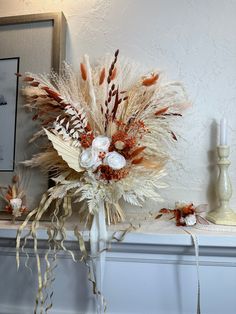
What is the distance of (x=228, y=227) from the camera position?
2.28 feet

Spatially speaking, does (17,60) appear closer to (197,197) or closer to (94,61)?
(94,61)

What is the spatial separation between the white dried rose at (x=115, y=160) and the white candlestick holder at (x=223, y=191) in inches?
12.5

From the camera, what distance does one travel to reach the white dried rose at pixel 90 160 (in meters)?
0.62

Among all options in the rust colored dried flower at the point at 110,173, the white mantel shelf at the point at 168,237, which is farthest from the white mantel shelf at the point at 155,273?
the rust colored dried flower at the point at 110,173

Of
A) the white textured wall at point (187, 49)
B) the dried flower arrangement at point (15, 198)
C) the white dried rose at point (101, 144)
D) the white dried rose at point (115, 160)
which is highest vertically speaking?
the white textured wall at point (187, 49)

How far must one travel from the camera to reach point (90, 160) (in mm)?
625

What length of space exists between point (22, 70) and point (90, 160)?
0.49 metres

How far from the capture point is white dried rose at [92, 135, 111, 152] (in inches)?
25.0

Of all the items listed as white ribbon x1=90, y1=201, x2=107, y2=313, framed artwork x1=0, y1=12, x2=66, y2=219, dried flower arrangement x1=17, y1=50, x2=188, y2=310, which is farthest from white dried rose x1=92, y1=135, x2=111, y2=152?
framed artwork x1=0, y1=12, x2=66, y2=219

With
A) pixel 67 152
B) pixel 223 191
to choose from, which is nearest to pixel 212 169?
pixel 223 191

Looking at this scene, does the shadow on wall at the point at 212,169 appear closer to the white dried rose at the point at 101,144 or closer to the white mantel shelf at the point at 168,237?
the white mantel shelf at the point at 168,237

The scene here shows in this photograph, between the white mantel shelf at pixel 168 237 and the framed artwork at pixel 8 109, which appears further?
the framed artwork at pixel 8 109

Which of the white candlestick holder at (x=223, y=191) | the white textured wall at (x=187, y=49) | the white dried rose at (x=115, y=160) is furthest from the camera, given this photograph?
the white textured wall at (x=187, y=49)

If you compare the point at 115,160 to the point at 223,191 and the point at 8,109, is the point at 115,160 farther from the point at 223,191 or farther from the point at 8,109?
the point at 8,109
